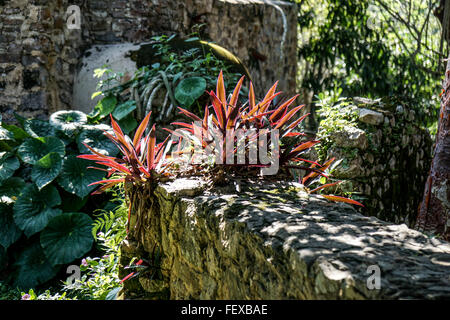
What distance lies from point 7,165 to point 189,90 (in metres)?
1.52

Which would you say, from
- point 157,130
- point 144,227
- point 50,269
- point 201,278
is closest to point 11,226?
point 50,269

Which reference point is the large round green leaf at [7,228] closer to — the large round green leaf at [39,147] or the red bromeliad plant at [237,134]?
the large round green leaf at [39,147]

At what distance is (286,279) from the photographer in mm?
1178

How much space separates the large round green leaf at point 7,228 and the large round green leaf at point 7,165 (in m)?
0.23

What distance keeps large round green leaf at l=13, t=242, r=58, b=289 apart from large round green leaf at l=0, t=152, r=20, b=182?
0.57 m

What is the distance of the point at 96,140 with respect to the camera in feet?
12.1

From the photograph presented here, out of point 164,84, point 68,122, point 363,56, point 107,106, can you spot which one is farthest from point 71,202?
point 363,56

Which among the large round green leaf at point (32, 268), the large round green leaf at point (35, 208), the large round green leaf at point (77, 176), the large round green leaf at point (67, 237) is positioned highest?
the large round green leaf at point (77, 176)

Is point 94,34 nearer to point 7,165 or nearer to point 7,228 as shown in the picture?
point 7,165

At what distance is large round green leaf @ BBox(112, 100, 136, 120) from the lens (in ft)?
12.5

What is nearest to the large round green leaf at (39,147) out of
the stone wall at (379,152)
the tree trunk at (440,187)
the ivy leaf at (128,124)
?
the ivy leaf at (128,124)

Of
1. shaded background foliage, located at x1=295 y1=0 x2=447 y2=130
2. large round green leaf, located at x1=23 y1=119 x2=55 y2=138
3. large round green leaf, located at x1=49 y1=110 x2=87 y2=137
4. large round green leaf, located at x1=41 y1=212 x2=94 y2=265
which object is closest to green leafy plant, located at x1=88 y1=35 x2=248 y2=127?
large round green leaf, located at x1=49 y1=110 x2=87 y2=137

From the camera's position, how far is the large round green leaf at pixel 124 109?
380cm

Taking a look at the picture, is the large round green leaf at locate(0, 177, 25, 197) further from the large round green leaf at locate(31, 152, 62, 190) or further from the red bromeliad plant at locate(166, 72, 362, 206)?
the red bromeliad plant at locate(166, 72, 362, 206)
